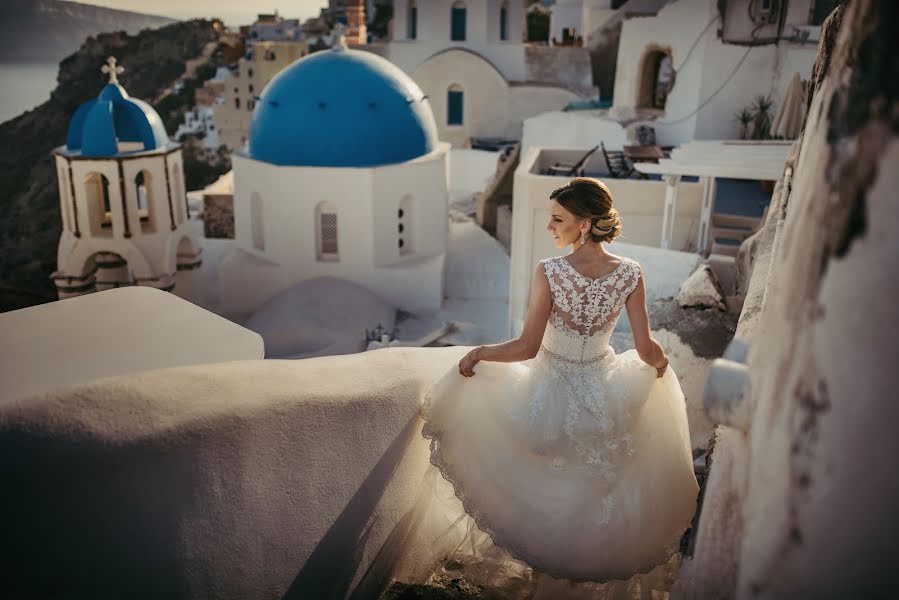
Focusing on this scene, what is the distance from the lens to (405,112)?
1359 cm

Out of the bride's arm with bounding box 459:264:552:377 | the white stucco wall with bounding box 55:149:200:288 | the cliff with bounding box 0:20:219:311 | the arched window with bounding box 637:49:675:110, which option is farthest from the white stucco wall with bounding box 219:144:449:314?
the bride's arm with bounding box 459:264:552:377

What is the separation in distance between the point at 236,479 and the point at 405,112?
11624 mm

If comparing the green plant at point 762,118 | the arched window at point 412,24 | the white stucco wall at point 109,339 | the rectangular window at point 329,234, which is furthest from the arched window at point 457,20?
the white stucco wall at point 109,339

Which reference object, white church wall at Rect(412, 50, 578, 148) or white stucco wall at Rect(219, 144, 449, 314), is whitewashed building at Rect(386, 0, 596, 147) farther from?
white stucco wall at Rect(219, 144, 449, 314)

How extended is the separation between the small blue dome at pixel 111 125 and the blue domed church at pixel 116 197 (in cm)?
2

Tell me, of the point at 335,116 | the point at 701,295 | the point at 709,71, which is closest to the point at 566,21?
the point at 709,71

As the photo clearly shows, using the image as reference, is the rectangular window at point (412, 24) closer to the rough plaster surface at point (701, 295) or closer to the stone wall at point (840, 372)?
the rough plaster surface at point (701, 295)

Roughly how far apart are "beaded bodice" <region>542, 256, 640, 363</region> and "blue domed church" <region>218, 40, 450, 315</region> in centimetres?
1036

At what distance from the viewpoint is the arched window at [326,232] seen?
44.0 ft

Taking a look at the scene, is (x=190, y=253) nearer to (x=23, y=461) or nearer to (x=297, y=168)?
(x=297, y=168)

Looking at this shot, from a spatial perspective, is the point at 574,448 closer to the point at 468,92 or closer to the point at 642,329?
the point at 642,329

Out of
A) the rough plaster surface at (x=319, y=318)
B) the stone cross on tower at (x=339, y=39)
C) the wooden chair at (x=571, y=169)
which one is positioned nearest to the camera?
the wooden chair at (x=571, y=169)

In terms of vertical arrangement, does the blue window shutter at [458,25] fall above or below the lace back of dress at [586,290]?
above

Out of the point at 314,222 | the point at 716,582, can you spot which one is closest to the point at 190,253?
the point at 314,222
